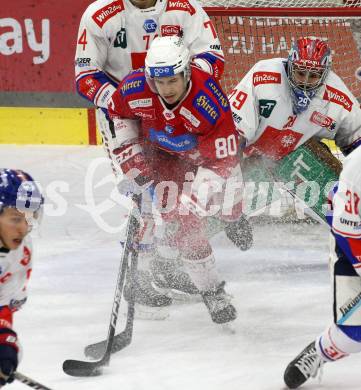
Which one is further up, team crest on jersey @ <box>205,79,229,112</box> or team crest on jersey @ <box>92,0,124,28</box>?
team crest on jersey @ <box>92,0,124,28</box>

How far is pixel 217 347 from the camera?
396cm

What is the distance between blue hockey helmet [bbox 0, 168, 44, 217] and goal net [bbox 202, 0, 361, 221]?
Result: 9.43ft

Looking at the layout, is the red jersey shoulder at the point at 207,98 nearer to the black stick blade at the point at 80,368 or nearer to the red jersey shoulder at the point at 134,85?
the red jersey shoulder at the point at 134,85

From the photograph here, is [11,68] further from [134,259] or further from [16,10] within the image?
[134,259]

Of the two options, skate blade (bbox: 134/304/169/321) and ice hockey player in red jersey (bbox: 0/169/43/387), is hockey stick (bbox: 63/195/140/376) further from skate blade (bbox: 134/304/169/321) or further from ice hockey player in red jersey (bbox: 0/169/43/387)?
ice hockey player in red jersey (bbox: 0/169/43/387)

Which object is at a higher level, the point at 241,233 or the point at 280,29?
the point at 280,29

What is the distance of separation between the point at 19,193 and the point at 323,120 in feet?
6.86

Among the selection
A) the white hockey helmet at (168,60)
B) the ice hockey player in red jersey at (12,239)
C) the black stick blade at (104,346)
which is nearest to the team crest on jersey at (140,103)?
the white hockey helmet at (168,60)

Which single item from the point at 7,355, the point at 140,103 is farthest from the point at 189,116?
the point at 7,355

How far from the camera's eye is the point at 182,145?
13.8 feet

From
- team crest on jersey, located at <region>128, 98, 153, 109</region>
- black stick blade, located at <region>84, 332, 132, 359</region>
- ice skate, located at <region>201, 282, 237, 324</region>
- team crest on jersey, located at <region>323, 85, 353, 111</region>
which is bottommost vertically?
black stick blade, located at <region>84, 332, 132, 359</region>

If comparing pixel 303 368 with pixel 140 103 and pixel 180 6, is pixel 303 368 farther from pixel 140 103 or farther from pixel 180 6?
pixel 180 6

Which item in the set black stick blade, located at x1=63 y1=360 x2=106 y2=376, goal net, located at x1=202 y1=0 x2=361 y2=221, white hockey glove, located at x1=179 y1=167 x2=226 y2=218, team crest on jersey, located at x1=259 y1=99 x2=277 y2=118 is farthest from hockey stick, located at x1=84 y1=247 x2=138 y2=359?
goal net, located at x1=202 y1=0 x2=361 y2=221

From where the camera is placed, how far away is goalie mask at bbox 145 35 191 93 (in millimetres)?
3895
